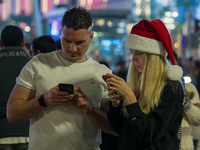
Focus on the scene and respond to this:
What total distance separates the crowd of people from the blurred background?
17.6ft

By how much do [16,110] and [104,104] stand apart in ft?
2.61

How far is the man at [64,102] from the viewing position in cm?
243

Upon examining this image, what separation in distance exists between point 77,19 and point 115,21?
80.6 meters

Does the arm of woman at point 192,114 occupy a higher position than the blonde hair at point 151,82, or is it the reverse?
the blonde hair at point 151,82

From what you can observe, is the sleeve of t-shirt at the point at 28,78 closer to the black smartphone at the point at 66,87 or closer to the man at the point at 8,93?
the black smartphone at the point at 66,87

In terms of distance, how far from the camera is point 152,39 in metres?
2.37

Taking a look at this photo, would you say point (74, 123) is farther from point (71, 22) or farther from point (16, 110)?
point (71, 22)

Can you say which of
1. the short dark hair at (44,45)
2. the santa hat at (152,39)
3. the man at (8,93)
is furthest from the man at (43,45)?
the santa hat at (152,39)

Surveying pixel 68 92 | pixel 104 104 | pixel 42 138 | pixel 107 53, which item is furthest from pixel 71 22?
pixel 107 53

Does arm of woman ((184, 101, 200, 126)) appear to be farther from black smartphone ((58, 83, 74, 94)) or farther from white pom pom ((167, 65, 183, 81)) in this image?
black smartphone ((58, 83, 74, 94))

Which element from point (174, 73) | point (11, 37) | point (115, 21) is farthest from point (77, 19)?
point (115, 21)

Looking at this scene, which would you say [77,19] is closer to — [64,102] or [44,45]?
[64,102]

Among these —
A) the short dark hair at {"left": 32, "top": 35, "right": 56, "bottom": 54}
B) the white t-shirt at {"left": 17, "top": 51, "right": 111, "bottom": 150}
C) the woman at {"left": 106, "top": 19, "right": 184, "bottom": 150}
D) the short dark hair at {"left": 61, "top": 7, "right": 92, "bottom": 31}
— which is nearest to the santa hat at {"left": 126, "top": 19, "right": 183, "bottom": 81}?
the woman at {"left": 106, "top": 19, "right": 184, "bottom": 150}

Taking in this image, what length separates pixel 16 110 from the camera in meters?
2.43
